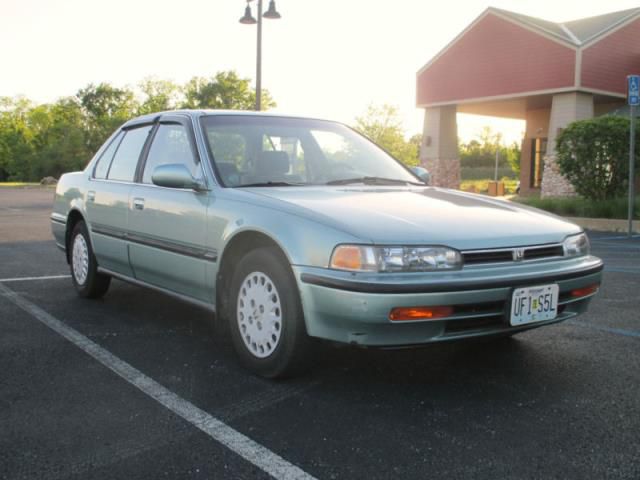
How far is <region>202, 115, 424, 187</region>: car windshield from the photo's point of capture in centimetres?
449

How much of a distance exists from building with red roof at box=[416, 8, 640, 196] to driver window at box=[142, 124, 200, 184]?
19.3 metres

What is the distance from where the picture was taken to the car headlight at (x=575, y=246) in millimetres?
3852

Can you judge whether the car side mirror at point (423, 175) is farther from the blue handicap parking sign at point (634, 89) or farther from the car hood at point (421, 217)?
the blue handicap parking sign at point (634, 89)

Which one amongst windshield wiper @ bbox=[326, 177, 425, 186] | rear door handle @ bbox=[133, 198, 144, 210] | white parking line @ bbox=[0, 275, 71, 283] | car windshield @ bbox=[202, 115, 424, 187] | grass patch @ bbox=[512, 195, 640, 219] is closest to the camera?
car windshield @ bbox=[202, 115, 424, 187]

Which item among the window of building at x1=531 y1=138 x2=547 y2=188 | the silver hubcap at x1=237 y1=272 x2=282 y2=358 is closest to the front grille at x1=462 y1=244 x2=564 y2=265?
the silver hubcap at x1=237 y1=272 x2=282 y2=358

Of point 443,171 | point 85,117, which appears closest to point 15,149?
point 85,117

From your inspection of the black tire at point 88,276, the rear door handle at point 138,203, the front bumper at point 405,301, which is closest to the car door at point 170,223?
the rear door handle at point 138,203

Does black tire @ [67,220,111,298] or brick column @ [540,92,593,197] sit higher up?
brick column @ [540,92,593,197]

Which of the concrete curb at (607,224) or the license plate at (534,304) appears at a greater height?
the license plate at (534,304)

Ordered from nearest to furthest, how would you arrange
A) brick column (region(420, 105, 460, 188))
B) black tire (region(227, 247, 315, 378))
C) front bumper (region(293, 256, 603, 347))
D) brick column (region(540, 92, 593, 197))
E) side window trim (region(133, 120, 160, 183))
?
front bumper (region(293, 256, 603, 347)) < black tire (region(227, 247, 315, 378)) < side window trim (region(133, 120, 160, 183)) < brick column (region(540, 92, 593, 197)) < brick column (region(420, 105, 460, 188))

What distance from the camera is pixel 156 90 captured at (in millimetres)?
86000

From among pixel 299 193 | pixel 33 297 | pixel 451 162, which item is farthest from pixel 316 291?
pixel 451 162

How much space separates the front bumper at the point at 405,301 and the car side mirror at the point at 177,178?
44.5 inches

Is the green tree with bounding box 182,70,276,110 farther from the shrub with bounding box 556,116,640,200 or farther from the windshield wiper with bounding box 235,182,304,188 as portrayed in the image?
the windshield wiper with bounding box 235,182,304,188
